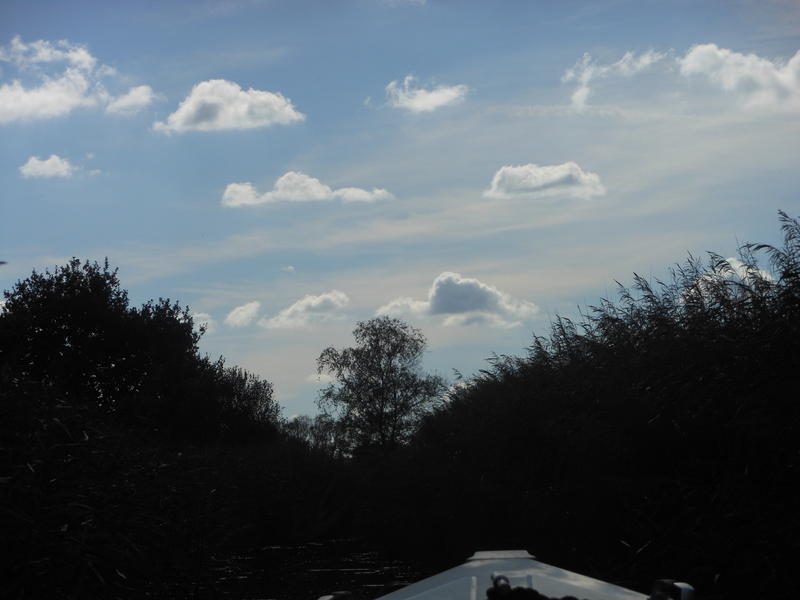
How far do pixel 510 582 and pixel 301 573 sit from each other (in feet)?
50.4

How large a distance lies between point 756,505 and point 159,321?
26892 mm

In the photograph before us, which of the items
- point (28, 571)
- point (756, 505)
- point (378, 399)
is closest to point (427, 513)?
point (756, 505)

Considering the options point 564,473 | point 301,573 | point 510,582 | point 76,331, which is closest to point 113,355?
point 76,331

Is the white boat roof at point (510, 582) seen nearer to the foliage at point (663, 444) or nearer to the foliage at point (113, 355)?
the foliage at point (663, 444)

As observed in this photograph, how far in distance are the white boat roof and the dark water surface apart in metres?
8.08

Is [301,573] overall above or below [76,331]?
below

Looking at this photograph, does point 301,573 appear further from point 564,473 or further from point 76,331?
point 76,331

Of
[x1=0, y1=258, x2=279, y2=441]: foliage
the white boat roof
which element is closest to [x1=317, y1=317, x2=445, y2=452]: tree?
[x1=0, y1=258, x2=279, y2=441]: foliage

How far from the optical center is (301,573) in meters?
19.7

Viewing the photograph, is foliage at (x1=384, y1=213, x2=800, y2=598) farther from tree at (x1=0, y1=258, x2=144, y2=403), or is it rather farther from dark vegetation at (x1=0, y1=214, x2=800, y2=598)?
tree at (x1=0, y1=258, x2=144, y2=403)

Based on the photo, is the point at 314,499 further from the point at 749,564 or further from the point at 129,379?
the point at 749,564

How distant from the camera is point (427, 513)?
768 inches

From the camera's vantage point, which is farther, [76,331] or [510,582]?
[76,331]

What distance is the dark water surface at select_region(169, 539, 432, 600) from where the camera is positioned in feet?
48.3
